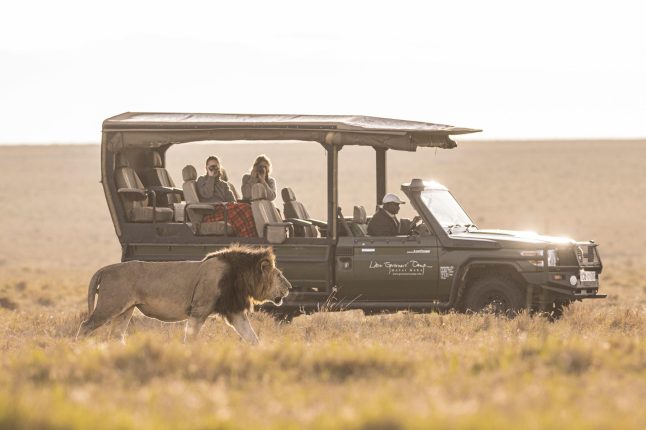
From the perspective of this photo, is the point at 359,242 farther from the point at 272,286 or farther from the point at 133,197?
the point at 133,197

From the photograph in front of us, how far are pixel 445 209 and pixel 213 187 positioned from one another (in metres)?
2.91

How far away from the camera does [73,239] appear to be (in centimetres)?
6700

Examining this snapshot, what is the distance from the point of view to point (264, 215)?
17000mm

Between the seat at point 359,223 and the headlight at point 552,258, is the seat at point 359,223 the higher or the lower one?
the higher one

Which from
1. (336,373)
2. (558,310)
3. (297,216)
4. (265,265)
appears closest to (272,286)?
(265,265)

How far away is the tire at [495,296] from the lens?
16328mm

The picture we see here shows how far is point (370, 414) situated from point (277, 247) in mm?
8872

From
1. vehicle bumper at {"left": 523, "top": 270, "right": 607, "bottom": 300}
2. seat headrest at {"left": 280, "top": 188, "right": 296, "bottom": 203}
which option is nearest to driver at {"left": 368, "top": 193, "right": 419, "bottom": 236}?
seat headrest at {"left": 280, "top": 188, "right": 296, "bottom": 203}

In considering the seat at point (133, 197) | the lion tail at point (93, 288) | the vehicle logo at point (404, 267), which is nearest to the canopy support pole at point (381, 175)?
the vehicle logo at point (404, 267)

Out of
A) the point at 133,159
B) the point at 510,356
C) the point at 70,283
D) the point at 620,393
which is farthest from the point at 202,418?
the point at 70,283

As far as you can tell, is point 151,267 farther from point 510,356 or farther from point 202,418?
point 202,418

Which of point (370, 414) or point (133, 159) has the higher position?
point (133, 159)

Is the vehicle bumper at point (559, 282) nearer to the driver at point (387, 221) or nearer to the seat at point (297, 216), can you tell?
the driver at point (387, 221)

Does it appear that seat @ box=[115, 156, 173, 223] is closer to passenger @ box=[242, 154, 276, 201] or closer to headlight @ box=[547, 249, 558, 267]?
passenger @ box=[242, 154, 276, 201]
